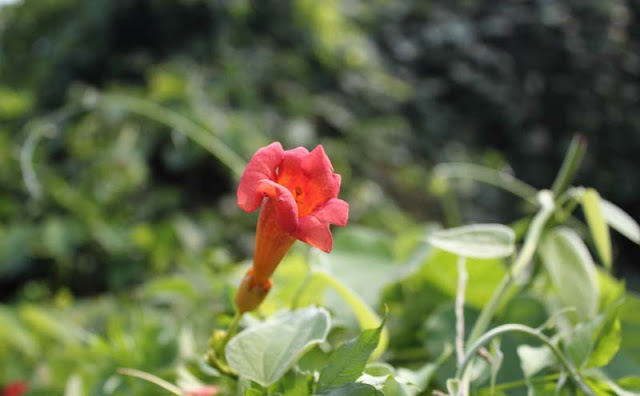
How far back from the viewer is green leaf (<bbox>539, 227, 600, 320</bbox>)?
1.55 feet

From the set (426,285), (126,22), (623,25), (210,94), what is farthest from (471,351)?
(623,25)

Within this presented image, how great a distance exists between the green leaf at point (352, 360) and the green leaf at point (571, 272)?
0.24 meters

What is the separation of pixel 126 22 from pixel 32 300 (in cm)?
88

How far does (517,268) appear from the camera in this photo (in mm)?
450

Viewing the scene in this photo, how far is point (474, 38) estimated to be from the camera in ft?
9.22

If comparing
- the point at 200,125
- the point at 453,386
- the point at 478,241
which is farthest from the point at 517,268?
the point at 200,125

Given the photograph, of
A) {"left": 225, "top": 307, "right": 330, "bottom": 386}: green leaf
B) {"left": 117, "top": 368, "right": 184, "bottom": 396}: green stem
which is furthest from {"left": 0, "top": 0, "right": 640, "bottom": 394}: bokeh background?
{"left": 225, "top": 307, "right": 330, "bottom": 386}: green leaf

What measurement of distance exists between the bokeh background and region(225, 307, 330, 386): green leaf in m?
0.23

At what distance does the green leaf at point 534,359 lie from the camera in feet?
1.26

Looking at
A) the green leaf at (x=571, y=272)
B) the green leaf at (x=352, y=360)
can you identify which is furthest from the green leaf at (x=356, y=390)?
the green leaf at (x=571, y=272)

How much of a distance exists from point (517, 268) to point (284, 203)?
237 mm

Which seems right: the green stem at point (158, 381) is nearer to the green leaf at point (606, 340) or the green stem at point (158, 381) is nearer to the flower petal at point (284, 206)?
the flower petal at point (284, 206)

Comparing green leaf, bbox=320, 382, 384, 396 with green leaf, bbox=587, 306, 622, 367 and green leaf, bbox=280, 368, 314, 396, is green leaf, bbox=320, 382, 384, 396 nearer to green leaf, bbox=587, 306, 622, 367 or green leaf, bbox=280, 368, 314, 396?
green leaf, bbox=280, 368, 314, 396

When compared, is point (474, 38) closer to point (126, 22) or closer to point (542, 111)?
point (542, 111)
